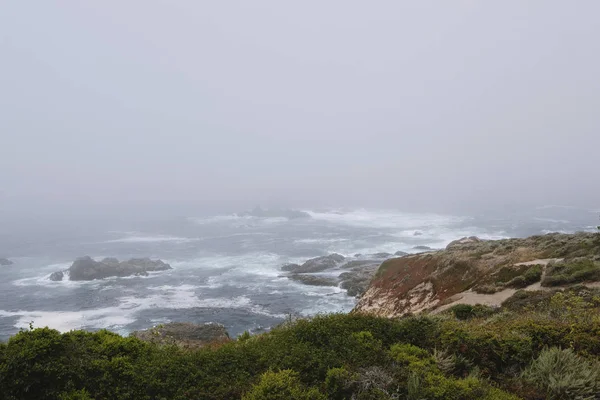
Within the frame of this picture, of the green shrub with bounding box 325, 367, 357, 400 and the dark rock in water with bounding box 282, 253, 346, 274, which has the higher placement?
the green shrub with bounding box 325, 367, 357, 400

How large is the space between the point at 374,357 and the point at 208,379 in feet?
10.8

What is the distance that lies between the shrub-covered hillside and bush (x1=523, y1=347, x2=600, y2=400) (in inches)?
0.7

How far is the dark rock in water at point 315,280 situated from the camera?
5306cm

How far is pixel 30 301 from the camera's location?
1879 inches

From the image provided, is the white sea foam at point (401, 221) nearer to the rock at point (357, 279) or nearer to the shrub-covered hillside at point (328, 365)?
the rock at point (357, 279)

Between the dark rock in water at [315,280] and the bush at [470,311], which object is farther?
the dark rock in water at [315,280]

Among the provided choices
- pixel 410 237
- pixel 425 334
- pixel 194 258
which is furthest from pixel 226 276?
pixel 410 237

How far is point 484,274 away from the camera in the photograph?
24812 millimetres

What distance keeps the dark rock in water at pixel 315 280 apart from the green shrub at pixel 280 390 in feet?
157

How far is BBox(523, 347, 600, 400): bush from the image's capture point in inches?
223

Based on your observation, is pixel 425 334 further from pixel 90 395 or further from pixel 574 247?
pixel 574 247

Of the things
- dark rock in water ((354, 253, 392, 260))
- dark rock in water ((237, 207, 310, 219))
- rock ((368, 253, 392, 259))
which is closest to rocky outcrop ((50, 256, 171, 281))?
dark rock in water ((354, 253, 392, 260))

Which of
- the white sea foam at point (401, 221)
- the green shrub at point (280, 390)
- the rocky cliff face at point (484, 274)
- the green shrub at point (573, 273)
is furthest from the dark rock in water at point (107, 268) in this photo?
the white sea foam at point (401, 221)

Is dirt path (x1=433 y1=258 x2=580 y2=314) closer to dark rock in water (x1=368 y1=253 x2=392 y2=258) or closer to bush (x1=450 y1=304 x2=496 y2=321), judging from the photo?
bush (x1=450 y1=304 x2=496 y2=321)
